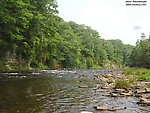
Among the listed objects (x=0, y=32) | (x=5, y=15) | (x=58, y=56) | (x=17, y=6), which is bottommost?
(x=58, y=56)

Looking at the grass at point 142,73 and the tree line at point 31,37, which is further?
the tree line at point 31,37

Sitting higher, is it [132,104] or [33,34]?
[33,34]

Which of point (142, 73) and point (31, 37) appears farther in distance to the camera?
point (31, 37)

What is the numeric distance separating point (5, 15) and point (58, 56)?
88.7 ft

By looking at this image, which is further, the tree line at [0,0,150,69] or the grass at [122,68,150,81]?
the tree line at [0,0,150,69]

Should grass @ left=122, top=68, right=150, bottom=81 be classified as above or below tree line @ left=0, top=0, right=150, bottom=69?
below

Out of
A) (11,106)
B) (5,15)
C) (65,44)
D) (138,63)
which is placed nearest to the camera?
(11,106)

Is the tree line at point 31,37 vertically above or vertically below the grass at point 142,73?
above

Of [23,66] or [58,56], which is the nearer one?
[23,66]

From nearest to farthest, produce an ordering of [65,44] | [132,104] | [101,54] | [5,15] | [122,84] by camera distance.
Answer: [132,104] → [122,84] → [5,15] → [65,44] → [101,54]

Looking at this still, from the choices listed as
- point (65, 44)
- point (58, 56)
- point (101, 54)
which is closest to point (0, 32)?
point (58, 56)

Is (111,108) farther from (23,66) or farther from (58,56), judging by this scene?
(58,56)

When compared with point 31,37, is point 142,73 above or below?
below

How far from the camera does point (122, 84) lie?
999cm
